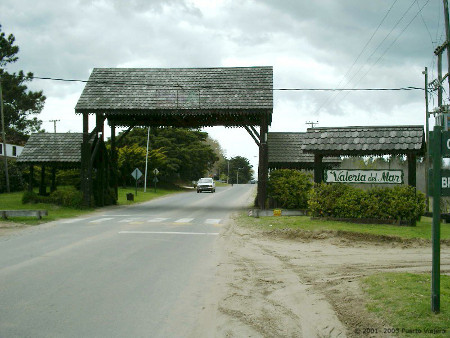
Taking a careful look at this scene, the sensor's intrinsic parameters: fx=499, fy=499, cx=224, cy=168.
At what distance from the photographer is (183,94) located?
2998cm

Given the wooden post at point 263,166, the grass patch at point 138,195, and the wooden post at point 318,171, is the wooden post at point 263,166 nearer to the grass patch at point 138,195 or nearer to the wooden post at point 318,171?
the wooden post at point 318,171

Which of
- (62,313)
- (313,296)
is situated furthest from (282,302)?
(62,313)

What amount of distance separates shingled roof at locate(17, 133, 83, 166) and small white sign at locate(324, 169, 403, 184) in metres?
18.9

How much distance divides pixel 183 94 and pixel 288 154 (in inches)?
300

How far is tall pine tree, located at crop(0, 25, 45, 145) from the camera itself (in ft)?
185

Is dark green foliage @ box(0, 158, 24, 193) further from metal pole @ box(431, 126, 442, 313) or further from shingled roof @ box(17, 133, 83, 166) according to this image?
metal pole @ box(431, 126, 442, 313)

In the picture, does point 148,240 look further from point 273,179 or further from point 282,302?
point 273,179

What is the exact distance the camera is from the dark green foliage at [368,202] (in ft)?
61.0

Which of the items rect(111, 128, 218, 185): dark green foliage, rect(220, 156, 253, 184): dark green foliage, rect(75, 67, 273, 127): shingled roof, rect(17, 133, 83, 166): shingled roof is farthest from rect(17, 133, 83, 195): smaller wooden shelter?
rect(220, 156, 253, 184): dark green foliage

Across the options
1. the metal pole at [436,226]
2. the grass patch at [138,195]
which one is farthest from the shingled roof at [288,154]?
the metal pole at [436,226]

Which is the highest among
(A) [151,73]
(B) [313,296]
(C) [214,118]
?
(A) [151,73]

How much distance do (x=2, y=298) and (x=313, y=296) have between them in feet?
16.3

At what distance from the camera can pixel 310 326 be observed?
6703mm

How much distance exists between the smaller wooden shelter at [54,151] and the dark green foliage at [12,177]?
16109 millimetres
